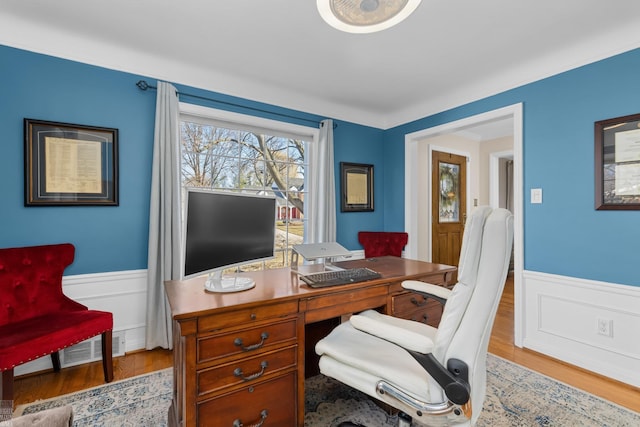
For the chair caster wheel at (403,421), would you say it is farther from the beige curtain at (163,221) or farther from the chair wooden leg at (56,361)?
the chair wooden leg at (56,361)

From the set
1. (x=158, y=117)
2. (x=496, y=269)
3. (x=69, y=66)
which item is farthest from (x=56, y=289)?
(x=496, y=269)

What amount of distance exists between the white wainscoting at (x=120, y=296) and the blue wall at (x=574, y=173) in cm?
343

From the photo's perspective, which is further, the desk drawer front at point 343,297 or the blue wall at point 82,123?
the blue wall at point 82,123

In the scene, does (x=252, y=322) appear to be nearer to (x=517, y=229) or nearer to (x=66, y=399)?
(x=66, y=399)

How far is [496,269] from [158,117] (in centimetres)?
269

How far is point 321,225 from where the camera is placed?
11.3ft

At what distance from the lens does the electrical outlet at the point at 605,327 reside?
2184 mm

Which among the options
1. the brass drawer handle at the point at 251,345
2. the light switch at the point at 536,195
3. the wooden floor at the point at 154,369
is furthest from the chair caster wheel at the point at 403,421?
the light switch at the point at 536,195

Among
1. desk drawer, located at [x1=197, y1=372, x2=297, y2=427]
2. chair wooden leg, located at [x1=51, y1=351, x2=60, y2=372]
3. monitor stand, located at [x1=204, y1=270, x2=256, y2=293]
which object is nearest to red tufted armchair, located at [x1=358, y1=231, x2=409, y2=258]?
monitor stand, located at [x1=204, y1=270, x2=256, y2=293]

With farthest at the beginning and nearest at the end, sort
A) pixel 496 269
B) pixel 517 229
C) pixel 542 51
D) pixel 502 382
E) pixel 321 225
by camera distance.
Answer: pixel 321 225
pixel 517 229
pixel 542 51
pixel 502 382
pixel 496 269

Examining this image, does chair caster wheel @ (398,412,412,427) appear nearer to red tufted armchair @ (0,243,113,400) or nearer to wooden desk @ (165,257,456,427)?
wooden desk @ (165,257,456,427)

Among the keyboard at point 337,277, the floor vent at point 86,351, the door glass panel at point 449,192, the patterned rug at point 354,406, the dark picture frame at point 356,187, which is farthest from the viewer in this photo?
the door glass panel at point 449,192

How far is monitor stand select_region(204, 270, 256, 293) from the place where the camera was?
4.80 ft

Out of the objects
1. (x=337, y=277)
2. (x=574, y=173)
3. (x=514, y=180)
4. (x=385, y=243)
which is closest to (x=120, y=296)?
(x=337, y=277)
